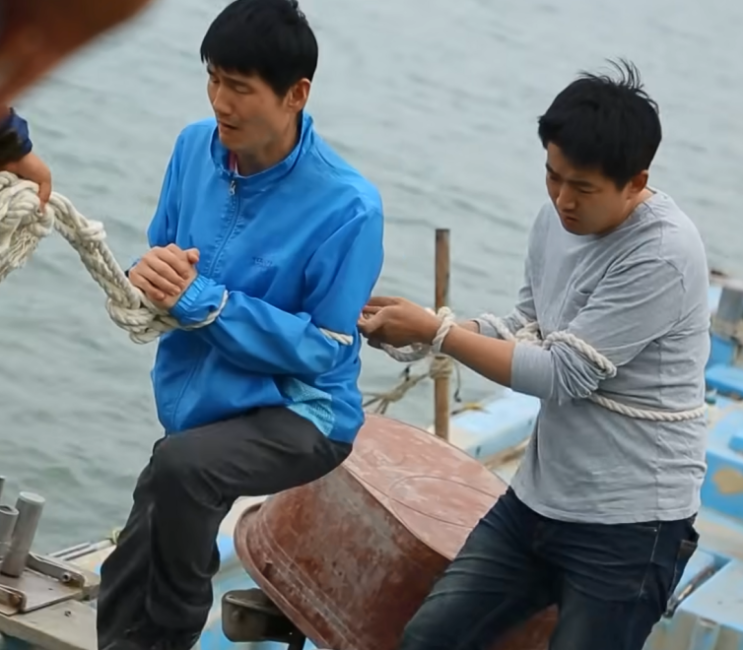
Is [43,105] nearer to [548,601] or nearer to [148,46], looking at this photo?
[148,46]

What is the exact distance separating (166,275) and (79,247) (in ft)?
0.51

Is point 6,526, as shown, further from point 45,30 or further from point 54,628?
point 45,30

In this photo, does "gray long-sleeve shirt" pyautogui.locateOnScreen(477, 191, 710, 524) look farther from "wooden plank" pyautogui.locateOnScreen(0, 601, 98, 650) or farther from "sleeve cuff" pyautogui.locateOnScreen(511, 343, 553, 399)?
"wooden plank" pyautogui.locateOnScreen(0, 601, 98, 650)

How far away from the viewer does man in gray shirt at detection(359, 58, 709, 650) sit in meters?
2.62

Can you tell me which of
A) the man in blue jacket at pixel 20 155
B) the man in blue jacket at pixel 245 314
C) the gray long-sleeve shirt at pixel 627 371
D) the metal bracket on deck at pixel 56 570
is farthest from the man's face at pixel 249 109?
the metal bracket on deck at pixel 56 570

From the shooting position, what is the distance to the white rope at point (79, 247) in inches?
88.9

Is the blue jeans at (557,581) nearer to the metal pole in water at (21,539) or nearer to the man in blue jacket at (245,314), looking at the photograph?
the man in blue jacket at (245,314)

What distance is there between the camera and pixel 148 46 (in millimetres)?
12383

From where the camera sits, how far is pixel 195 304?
2.51 m

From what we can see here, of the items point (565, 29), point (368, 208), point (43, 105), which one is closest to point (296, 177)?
point (368, 208)

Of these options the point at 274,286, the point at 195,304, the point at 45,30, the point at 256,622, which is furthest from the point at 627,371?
the point at 45,30

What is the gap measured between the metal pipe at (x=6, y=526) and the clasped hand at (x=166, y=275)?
2.87ft

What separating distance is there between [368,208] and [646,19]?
49.8ft

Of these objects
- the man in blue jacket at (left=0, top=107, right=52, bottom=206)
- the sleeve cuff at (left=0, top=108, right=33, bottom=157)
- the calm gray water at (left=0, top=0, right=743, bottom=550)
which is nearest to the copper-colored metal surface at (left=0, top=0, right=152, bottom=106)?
the man in blue jacket at (left=0, top=107, right=52, bottom=206)
